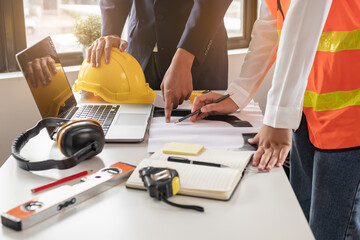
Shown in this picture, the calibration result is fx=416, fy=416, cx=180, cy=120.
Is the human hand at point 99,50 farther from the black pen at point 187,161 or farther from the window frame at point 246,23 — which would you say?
the window frame at point 246,23

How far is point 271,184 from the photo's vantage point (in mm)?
887

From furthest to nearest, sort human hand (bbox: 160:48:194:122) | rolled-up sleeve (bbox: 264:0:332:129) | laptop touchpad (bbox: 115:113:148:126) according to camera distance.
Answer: human hand (bbox: 160:48:194:122), laptop touchpad (bbox: 115:113:148:126), rolled-up sleeve (bbox: 264:0:332:129)

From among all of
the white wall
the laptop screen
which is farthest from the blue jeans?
the white wall

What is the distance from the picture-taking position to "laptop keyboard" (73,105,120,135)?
1342 mm

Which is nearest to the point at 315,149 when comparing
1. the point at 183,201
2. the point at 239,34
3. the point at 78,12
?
the point at 183,201

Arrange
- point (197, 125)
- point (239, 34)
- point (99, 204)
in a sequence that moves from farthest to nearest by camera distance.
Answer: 1. point (239, 34)
2. point (197, 125)
3. point (99, 204)

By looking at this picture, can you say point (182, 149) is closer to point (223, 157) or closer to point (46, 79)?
point (223, 157)

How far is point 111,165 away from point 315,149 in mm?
546

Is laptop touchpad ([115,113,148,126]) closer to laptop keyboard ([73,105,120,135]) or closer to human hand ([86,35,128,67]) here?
laptop keyboard ([73,105,120,135])

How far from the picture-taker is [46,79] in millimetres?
1284

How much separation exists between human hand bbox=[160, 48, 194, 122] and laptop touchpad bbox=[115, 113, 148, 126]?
0.29ft

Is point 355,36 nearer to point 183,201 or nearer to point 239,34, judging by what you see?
point 183,201

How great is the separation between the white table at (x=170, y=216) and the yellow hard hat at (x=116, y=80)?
626 millimetres

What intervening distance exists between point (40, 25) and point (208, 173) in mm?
2030
